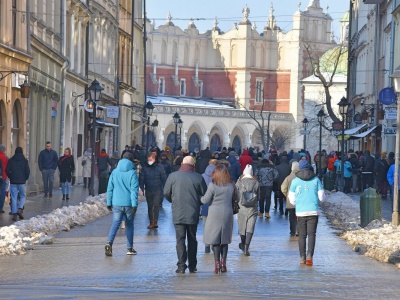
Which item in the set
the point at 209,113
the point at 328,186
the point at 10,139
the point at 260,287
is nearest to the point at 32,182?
the point at 10,139

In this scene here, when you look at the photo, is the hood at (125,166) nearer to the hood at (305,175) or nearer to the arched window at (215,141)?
the hood at (305,175)

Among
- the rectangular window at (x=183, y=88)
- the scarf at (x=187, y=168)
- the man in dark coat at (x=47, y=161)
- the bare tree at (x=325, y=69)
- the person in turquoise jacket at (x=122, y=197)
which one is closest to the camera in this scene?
the scarf at (x=187, y=168)

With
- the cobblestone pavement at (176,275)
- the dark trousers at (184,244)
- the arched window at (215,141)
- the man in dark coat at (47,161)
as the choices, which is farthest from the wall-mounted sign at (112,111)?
the arched window at (215,141)

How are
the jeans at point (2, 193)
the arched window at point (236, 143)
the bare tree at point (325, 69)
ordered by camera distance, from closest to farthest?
1. the jeans at point (2, 193)
2. the bare tree at point (325, 69)
3. the arched window at point (236, 143)

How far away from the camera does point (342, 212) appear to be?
30516mm

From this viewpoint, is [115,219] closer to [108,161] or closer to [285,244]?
[285,244]

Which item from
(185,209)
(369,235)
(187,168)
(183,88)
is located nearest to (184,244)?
(185,209)

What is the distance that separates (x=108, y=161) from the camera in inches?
1715

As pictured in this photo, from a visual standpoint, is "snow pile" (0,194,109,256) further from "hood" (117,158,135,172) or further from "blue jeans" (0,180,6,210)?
"hood" (117,158,135,172)

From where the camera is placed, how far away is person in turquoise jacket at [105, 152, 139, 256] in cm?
1916

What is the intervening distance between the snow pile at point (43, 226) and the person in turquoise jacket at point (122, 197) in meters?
1.47

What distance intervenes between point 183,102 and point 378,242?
117751mm

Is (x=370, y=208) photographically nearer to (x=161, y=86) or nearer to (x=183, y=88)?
(x=161, y=86)

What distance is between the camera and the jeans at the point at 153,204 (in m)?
25.8
